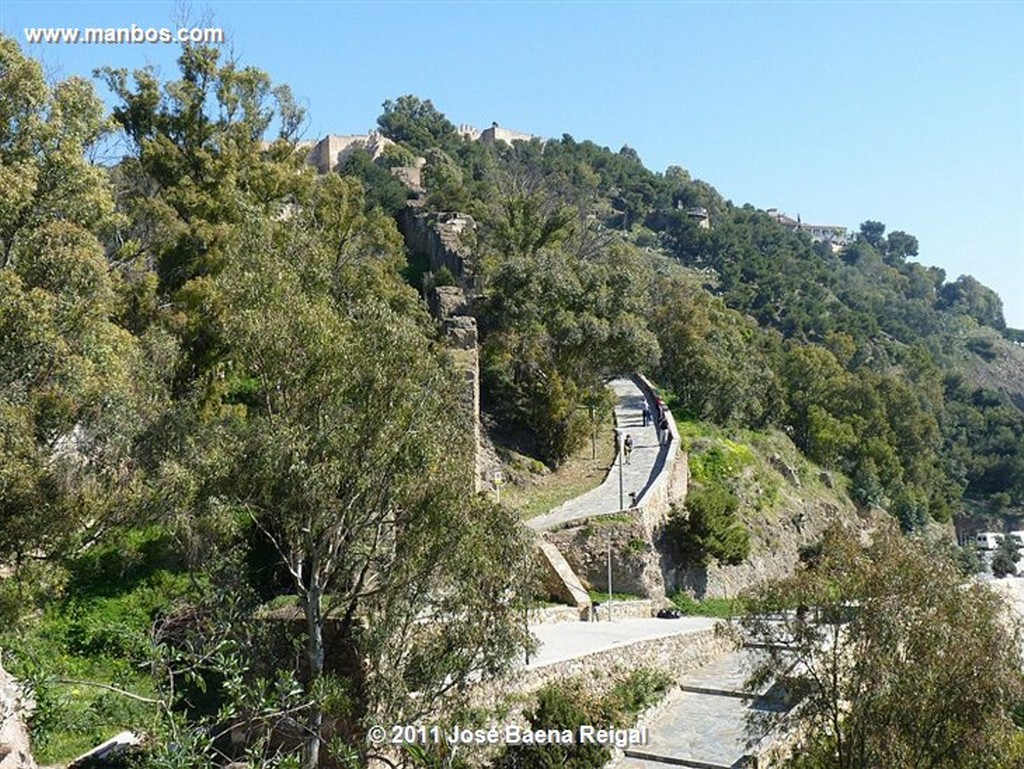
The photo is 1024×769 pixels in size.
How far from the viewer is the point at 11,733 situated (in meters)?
9.16

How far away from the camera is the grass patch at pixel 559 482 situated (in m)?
26.0

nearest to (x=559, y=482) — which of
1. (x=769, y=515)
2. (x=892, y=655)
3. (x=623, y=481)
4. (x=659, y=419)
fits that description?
(x=623, y=481)

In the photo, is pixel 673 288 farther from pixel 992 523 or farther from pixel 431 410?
pixel 992 523

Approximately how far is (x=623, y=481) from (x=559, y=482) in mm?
1905

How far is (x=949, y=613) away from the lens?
10.7 meters

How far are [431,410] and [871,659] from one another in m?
5.52

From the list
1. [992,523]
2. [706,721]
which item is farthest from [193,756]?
[992,523]

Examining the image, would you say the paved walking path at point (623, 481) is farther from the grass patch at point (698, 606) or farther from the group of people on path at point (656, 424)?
the grass patch at point (698, 606)

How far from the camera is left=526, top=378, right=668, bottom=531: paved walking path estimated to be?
24.6m

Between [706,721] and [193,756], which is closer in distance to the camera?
[193,756]

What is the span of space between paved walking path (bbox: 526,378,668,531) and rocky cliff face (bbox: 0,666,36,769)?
1453 cm

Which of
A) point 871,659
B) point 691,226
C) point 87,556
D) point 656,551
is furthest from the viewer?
point 691,226

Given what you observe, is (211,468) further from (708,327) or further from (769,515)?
(708,327)

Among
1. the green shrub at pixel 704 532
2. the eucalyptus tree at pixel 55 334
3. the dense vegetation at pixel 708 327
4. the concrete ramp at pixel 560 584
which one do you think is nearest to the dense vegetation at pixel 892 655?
the eucalyptus tree at pixel 55 334
